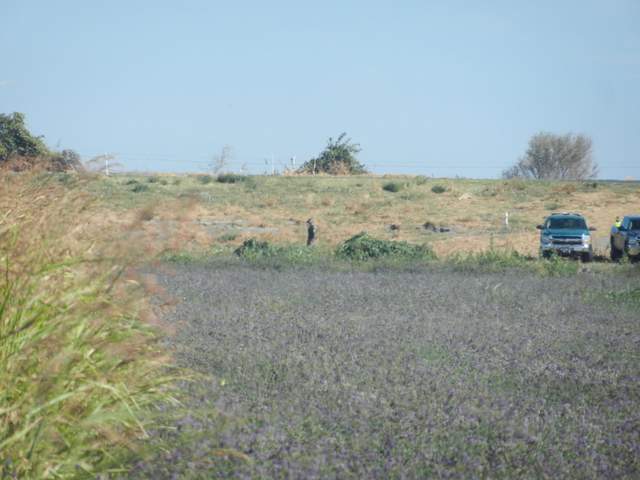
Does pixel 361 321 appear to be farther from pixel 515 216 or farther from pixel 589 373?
pixel 515 216

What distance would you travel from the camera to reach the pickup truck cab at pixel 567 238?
98.8 ft

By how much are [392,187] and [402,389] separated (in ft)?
145

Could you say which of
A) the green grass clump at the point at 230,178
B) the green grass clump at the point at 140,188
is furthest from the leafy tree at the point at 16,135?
the green grass clump at the point at 230,178

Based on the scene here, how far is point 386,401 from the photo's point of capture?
25.0ft

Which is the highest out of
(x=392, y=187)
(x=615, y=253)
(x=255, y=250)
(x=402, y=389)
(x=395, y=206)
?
(x=392, y=187)

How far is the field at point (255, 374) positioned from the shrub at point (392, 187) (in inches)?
1486

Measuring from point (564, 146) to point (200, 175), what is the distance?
4517cm

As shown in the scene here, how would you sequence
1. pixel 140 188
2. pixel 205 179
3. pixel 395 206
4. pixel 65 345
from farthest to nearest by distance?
pixel 205 179 < pixel 395 206 < pixel 140 188 < pixel 65 345

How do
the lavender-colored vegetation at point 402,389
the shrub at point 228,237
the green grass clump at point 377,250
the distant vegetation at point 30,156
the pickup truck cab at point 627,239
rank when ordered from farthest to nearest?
the shrub at point 228,237, the pickup truck cab at point 627,239, the green grass clump at point 377,250, the distant vegetation at point 30,156, the lavender-colored vegetation at point 402,389

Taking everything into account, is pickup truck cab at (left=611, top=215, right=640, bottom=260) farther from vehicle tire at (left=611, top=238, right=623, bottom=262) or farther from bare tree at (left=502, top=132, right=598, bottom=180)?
bare tree at (left=502, top=132, right=598, bottom=180)

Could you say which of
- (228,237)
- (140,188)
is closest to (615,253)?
(228,237)

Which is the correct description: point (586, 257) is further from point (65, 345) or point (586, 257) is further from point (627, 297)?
point (65, 345)

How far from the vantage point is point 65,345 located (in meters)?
5.75

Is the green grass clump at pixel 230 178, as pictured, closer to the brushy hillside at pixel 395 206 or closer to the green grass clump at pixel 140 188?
the brushy hillside at pixel 395 206
